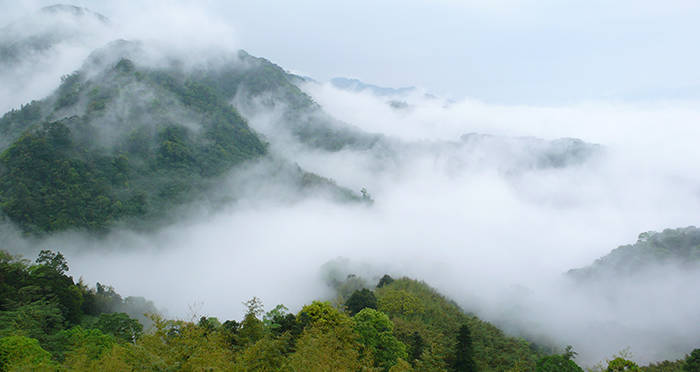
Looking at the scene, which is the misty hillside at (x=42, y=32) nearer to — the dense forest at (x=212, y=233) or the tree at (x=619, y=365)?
the dense forest at (x=212, y=233)

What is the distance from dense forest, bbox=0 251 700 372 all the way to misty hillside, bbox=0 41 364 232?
25266mm

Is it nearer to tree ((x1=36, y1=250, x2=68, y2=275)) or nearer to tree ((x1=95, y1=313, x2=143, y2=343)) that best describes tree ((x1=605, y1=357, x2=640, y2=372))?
tree ((x1=95, y1=313, x2=143, y2=343))

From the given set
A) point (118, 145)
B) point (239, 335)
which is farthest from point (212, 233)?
point (239, 335)

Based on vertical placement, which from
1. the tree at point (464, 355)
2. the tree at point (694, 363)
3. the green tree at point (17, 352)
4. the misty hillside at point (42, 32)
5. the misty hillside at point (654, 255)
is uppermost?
the misty hillside at point (42, 32)

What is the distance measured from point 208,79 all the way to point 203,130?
26.8 meters

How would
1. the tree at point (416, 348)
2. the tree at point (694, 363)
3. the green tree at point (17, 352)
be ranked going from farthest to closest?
1. the tree at point (416, 348)
2. the tree at point (694, 363)
3. the green tree at point (17, 352)

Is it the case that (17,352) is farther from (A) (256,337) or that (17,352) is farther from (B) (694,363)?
(B) (694,363)

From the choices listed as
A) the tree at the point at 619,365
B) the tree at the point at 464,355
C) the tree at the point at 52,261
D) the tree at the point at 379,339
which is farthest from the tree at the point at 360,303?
the tree at the point at 52,261

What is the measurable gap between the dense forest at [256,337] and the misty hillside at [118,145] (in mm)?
25266

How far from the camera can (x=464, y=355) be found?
813 inches

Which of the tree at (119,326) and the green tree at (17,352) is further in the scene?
the tree at (119,326)

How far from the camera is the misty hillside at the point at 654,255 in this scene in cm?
5594

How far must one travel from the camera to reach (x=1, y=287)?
2689 cm

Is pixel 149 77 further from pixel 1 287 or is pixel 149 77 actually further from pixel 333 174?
pixel 1 287
